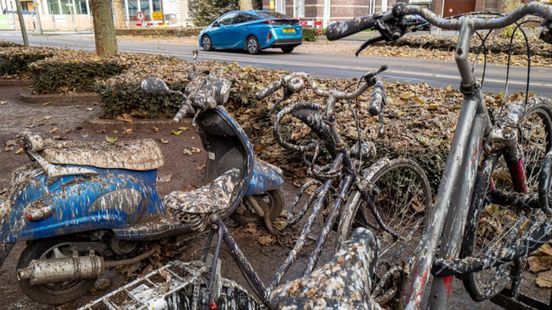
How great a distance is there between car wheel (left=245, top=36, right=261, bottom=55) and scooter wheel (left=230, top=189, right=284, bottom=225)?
13.5 metres

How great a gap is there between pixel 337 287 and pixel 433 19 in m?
1.22

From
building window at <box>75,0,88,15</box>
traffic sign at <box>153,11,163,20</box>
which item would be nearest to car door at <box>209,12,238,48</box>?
traffic sign at <box>153,11,163,20</box>

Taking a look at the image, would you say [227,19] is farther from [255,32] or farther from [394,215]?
[394,215]

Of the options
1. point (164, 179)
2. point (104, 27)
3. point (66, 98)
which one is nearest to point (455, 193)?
point (164, 179)

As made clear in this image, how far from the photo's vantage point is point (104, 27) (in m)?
9.34

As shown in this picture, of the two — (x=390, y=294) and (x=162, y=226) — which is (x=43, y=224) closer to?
(x=162, y=226)

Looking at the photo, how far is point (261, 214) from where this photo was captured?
3668 mm

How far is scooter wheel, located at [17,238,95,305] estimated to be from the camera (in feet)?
9.03

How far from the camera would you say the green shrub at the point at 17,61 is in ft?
35.5

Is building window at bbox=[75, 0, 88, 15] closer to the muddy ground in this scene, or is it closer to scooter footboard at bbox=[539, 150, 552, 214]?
the muddy ground

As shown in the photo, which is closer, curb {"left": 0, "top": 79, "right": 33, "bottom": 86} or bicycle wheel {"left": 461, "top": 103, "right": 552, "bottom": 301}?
bicycle wheel {"left": 461, "top": 103, "right": 552, "bottom": 301}

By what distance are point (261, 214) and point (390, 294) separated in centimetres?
133

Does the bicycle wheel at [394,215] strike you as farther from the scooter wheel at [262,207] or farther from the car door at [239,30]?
the car door at [239,30]

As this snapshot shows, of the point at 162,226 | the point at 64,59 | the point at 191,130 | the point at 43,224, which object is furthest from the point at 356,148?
the point at 64,59
